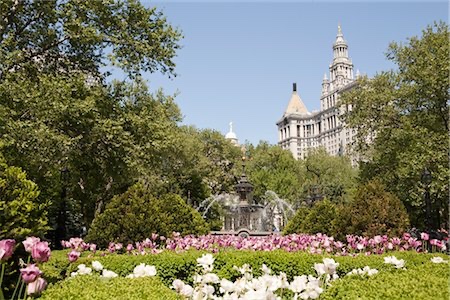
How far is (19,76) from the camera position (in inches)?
615

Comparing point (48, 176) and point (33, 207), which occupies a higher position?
point (48, 176)

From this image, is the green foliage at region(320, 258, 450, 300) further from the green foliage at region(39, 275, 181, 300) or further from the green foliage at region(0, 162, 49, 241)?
the green foliage at region(0, 162, 49, 241)

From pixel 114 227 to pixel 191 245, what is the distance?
2.24 meters

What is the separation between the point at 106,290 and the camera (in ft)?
16.2

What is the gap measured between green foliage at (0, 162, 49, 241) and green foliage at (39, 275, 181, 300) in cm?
110

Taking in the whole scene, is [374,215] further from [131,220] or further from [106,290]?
[106,290]

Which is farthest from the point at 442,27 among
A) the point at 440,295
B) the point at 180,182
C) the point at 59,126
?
the point at 180,182

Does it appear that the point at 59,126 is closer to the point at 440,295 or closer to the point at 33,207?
the point at 33,207

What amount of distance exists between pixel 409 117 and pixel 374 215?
1245 centimetres

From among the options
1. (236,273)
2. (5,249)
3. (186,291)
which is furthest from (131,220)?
(5,249)

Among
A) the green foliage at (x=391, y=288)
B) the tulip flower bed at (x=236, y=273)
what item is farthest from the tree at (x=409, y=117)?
the green foliage at (x=391, y=288)

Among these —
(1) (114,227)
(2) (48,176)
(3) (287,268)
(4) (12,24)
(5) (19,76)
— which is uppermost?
(4) (12,24)

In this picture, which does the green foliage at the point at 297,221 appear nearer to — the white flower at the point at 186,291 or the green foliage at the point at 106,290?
the green foliage at the point at 106,290

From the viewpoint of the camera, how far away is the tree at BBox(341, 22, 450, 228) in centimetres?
2075
